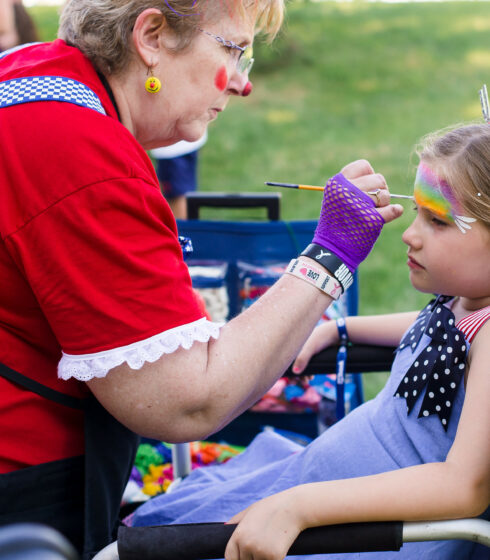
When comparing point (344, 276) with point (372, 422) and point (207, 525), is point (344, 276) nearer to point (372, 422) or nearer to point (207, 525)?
point (372, 422)

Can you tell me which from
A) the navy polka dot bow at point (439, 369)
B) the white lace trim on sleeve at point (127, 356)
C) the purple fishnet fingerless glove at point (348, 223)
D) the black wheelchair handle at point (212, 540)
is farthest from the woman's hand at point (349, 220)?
the black wheelchair handle at point (212, 540)

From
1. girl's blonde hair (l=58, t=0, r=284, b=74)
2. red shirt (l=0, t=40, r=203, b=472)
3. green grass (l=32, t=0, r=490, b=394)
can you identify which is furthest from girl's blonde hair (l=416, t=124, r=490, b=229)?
green grass (l=32, t=0, r=490, b=394)

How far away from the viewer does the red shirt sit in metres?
1.16

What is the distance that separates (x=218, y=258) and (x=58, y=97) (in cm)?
114

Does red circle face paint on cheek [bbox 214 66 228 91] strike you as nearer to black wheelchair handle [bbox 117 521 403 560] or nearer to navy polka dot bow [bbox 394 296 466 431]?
navy polka dot bow [bbox 394 296 466 431]

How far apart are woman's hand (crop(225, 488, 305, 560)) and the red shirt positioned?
0.34 meters

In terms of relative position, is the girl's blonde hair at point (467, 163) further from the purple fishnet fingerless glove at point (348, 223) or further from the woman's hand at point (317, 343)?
the woman's hand at point (317, 343)

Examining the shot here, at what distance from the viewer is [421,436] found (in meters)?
1.47

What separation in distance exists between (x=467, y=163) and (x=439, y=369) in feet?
1.37

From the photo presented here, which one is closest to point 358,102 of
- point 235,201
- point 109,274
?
point 235,201

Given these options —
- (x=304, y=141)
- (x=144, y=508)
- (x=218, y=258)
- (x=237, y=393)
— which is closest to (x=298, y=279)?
(x=237, y=393)

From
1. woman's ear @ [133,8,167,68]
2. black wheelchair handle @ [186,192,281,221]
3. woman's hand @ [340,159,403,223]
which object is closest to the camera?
woman's ear @ [133,8,167,68]

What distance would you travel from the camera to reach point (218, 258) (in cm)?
233

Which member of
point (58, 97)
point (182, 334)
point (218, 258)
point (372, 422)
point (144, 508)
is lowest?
point (144, 508)
